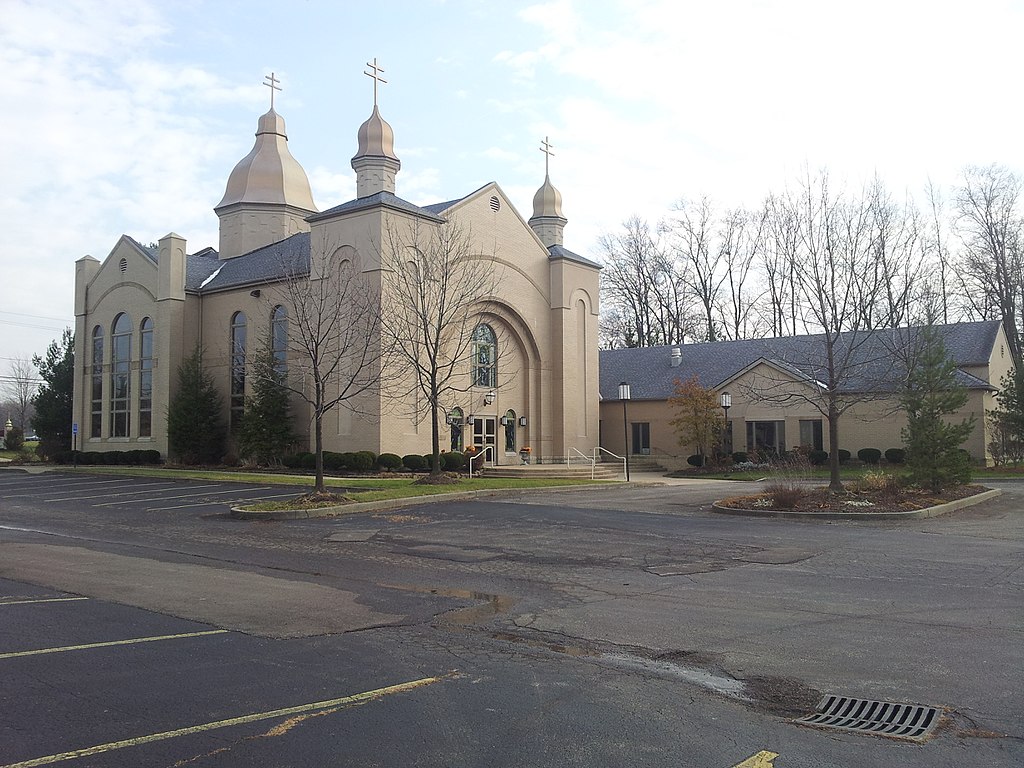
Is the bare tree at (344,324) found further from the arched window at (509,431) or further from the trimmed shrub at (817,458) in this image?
the trimmed shrub at (817,458)

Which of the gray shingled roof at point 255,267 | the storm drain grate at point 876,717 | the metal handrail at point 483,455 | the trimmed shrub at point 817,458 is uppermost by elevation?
the gray shingled roof at point 255,267

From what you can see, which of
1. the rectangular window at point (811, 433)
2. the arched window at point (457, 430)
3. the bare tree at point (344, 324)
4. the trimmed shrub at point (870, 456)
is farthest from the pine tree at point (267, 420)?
the trimmed shrub at point (870, 456)

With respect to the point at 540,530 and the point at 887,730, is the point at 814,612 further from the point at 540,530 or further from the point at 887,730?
the point at 540,530

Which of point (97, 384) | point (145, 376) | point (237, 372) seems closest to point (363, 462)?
point (237, 372)

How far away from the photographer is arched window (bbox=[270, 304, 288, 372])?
1470 inches

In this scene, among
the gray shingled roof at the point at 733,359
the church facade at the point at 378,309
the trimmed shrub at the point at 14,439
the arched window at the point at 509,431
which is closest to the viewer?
the church facade at the point at 378,309

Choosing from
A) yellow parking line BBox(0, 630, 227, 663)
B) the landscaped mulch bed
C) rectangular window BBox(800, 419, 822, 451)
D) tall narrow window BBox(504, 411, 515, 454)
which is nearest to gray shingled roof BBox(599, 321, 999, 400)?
rectangular window BBox(800, 419, 822, 451)

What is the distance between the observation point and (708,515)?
19312mm

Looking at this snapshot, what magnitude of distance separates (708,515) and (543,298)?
2311 centimetres

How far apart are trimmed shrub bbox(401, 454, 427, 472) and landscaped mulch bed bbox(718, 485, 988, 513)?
47.6 ft

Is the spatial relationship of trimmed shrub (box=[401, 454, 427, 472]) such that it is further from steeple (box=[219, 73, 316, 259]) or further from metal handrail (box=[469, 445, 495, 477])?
steeple (box=[219, 73, 316, 259])

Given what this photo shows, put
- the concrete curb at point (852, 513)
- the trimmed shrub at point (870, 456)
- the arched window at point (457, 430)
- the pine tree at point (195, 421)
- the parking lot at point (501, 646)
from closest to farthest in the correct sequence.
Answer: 1. the parking lot at point (501, 646)
2. the concrete curb at point (852, 513)
3. the arched window at point (457, 430)
4. the trimmed shrub at point (870, 456)
5. the pine tree at point (195, 421)

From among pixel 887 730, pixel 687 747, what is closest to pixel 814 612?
pixel 887 730

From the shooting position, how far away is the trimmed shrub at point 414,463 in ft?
108
